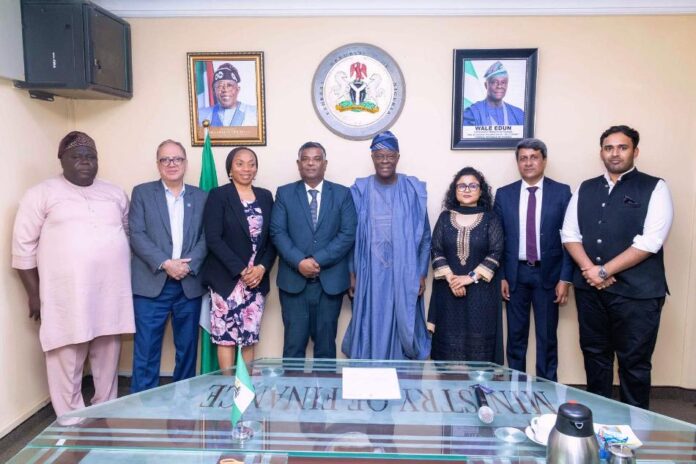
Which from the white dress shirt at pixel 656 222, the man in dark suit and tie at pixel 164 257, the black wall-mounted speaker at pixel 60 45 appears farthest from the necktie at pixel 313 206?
the white dress shirt at pixel 656 222

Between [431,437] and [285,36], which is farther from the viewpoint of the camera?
[285,36]

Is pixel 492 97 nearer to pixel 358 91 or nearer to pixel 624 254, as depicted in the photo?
pixel 358 91

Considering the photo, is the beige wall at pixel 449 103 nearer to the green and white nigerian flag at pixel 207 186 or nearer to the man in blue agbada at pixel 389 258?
the green and white nigerian flag at pixel 207 186

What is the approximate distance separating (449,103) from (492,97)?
28cm

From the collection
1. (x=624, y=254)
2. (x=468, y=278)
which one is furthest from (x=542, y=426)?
(x=624, y=254)

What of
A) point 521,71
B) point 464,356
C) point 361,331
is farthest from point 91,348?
point 521,71

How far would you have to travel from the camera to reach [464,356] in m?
2.99

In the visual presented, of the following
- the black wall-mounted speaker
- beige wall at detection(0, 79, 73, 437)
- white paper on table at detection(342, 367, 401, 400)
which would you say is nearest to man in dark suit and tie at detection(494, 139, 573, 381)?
white paper on table at detection(342, 367, 401, 400)

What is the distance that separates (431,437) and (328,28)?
9.08ft

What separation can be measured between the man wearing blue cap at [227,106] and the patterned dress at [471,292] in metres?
1.55

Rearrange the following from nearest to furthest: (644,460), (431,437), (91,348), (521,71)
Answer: (644,460) < (431,437) < (91,348) < (521,71)

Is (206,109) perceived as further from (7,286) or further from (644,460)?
(644,460)

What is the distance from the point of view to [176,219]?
119 inches

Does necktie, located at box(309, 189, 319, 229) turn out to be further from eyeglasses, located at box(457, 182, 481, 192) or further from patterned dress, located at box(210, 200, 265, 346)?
eyeglasses, located at box(457, 182, 481, 192)
